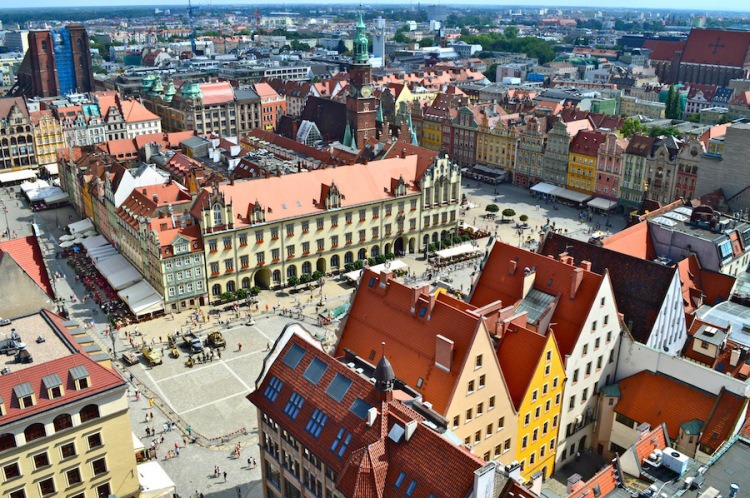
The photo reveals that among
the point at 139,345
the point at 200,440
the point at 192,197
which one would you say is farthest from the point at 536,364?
the point at 192,197

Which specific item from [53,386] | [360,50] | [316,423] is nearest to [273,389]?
[316,423]

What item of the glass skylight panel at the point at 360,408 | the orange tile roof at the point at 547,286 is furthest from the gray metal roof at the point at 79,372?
the orange tile roof at the point at 547,286

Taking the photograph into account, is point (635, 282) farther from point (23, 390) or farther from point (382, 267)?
point (23, 390)

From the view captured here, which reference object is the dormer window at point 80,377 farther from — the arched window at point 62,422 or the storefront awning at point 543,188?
the storefront awning at point 543,188

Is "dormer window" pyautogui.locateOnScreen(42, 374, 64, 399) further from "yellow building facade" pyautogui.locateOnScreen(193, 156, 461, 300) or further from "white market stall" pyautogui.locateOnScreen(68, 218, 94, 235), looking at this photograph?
"white market stall" pyautogui.locateOnScreen(68, 218, 94, 235)

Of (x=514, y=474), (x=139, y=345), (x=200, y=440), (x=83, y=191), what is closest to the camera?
(x=514, y=474)

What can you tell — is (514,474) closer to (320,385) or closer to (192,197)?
(320,385)
